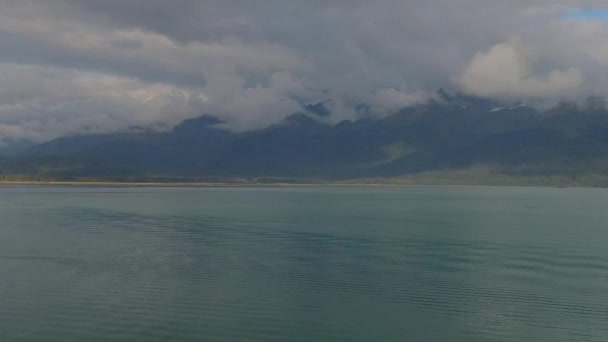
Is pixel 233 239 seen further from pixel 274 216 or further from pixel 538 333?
pixel 538 333

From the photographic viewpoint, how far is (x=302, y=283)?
44656mm

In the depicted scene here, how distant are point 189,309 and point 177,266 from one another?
1477 cm

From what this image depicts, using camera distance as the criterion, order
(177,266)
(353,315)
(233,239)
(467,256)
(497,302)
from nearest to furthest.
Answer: (353,315), (497,302), (177,266), (467,256), (233,239)

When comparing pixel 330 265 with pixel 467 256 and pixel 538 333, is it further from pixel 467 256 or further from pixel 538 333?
pixel 538 333

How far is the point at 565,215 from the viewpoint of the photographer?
107 metres

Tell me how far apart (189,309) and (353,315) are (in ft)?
29.5

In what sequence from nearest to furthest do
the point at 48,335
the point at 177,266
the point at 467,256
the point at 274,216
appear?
the point at 48,335 → the point at 177,266 → the point at 467,256 → the point at 274,216

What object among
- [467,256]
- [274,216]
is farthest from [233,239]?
[274,216]

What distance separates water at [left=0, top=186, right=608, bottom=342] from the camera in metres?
33.5

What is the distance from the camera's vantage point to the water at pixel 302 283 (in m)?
33.5

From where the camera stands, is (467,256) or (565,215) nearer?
(467,256)

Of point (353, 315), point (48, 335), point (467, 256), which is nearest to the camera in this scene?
point (48, 335)

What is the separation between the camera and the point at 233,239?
69.3 metres

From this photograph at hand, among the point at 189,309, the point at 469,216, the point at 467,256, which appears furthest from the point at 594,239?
the point at 189,309
